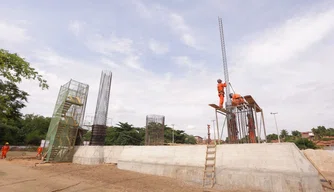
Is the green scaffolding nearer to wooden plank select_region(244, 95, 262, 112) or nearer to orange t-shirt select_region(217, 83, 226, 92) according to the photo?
orange t-shirt select_region(217, 83, 226, 92)

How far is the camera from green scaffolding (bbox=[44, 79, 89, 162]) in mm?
16219

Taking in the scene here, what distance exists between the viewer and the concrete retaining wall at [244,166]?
6.42m

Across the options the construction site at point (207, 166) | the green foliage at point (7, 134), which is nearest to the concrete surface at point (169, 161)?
the construction site at point (207, 166)

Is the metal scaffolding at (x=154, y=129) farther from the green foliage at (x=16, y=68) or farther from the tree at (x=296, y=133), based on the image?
the tree at (x=296, y=133)

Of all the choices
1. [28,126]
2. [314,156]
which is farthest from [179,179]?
[28,126]

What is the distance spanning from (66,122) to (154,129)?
856 centimetres

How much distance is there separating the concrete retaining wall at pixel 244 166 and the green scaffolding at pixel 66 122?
29.2 ft

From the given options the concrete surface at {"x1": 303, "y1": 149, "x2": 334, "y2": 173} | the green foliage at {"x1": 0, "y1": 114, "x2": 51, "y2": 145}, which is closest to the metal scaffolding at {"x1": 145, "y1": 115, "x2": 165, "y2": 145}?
the concrete surface at {"x1": 303, "y1": 149, "x2": 334, "y2": 173}

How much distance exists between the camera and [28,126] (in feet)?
140

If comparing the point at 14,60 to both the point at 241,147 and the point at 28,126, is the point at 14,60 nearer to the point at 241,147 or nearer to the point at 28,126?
the point at 241,147

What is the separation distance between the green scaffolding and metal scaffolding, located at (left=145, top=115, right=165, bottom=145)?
22.4 feet

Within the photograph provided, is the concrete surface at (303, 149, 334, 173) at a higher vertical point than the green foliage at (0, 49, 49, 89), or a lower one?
lower

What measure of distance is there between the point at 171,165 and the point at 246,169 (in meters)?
4.03

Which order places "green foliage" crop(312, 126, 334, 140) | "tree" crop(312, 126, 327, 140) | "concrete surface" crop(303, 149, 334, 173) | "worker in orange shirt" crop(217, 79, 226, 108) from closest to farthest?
"worker in orange shirt" crop(217, 79, 226, 108) < "concrete surface" crop(303, 149, 334, 173) < "green foliage" crop(312, 126, 334, 140) < "tree" crop(312, 126, 327, 140)
